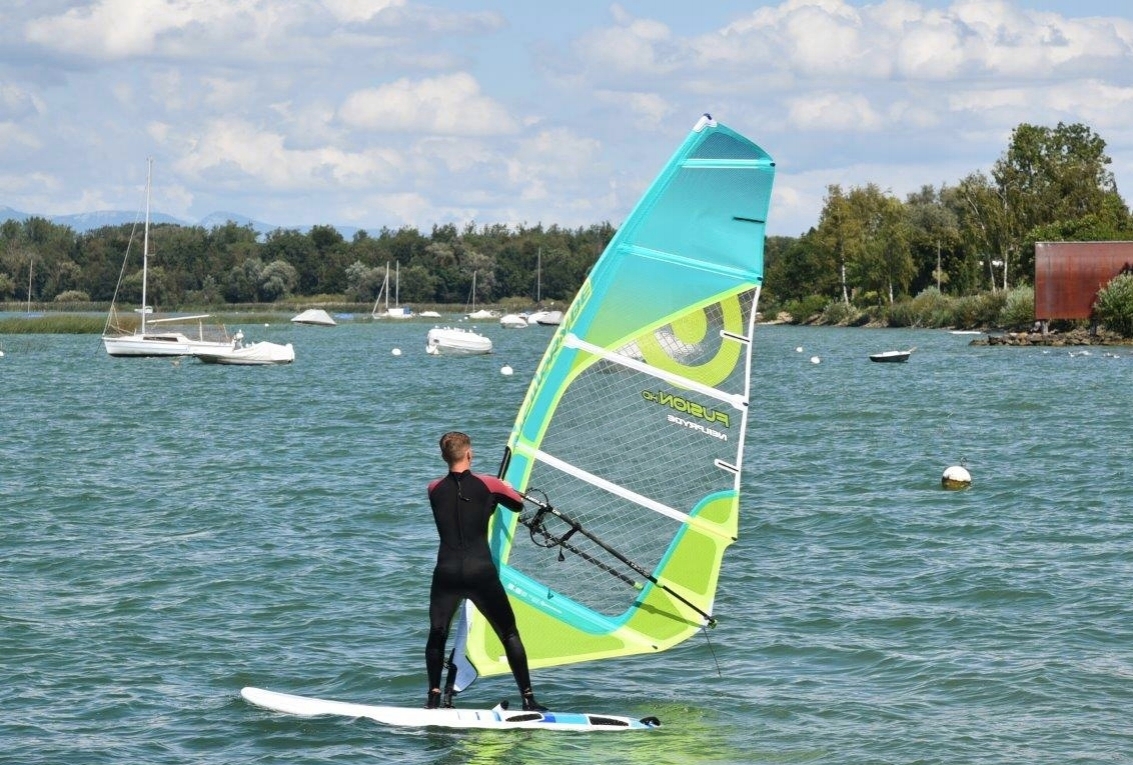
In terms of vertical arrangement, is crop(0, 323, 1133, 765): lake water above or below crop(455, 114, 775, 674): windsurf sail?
below

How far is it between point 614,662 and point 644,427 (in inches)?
107

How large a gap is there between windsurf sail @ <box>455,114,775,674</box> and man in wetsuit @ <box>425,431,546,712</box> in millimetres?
298

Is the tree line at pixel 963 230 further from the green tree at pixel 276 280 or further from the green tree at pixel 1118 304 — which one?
the green tree at pixel 276 280

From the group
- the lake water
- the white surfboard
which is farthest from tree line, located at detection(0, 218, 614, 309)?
the white surfboard

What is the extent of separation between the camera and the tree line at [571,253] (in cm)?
9269

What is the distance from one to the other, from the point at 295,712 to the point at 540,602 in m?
1.85

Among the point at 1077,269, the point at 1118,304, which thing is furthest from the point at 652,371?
the point at 1077,269

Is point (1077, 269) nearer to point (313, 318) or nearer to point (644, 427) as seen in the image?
point (313, 318)

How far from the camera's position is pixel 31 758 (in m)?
8.88

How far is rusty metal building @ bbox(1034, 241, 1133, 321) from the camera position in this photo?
6725cm

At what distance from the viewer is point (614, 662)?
1104cm

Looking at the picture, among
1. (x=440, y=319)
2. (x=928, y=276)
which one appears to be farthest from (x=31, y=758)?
(x=440, y=319)

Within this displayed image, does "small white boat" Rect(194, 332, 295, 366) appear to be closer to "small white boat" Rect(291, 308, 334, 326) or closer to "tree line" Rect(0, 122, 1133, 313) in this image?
"tree line" Rect(0, 122, 1133, 313)

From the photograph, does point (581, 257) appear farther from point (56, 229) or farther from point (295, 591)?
point (295, 591)
